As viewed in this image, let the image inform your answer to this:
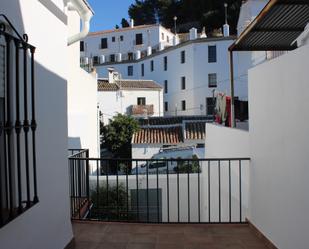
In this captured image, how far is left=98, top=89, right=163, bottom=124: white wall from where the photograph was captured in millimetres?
29156

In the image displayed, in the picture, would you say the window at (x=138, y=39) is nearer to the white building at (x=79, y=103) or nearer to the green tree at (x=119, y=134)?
the green tree at (x=119, y=134)

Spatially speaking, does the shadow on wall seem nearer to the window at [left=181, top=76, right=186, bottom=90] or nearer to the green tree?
the green tree

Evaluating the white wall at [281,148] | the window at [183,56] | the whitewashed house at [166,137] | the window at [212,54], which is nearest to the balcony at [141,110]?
the window at [183,56]

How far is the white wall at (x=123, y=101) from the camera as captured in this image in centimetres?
2916

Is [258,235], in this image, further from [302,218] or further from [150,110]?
[150,110]

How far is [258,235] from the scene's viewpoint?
4.14m

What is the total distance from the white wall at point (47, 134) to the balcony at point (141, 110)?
87.7ft

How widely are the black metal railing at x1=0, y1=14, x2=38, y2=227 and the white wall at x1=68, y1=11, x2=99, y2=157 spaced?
23.6 ft

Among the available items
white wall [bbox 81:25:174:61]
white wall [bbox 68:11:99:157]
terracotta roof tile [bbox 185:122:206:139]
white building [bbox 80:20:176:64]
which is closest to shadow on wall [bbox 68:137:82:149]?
white wall [bbox 68:11:99:157]

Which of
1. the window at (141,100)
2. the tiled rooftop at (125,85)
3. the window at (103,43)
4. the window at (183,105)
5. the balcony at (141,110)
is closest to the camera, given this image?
the tiled rooftop at (125,85)

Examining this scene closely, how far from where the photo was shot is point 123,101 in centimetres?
3025

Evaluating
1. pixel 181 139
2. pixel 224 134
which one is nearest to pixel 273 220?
pixel 224 134

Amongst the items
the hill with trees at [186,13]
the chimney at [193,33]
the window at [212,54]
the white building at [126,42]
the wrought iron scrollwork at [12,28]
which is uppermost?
the hill with trees at [186,13]

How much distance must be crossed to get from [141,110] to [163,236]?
26520 millimetres
